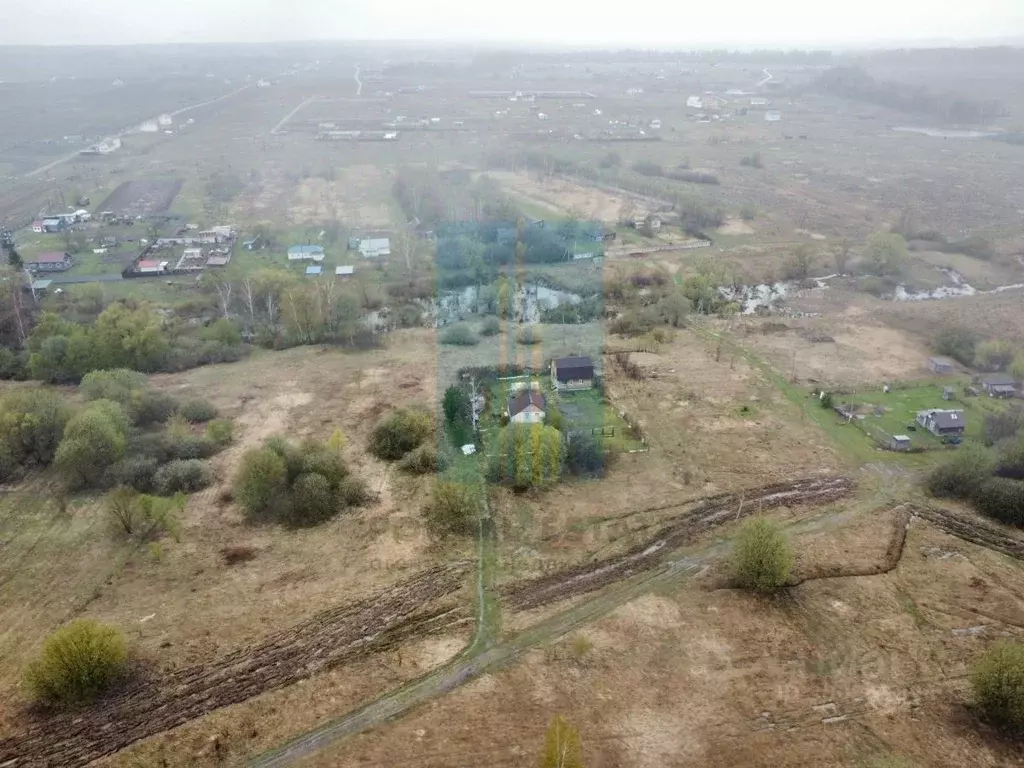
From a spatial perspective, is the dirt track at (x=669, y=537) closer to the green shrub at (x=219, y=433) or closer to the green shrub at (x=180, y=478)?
the green shrub at (x=180, y=478)

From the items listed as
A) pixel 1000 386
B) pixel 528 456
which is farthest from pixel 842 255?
pixel 528 456

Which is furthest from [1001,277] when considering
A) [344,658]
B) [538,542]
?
[344,658]

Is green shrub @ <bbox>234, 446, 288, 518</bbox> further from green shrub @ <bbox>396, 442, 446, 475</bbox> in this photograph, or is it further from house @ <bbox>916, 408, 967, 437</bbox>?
house @ <bbox>916, 408, 967, 437</bbox>

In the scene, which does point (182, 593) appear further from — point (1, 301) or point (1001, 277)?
point (1001, 277)

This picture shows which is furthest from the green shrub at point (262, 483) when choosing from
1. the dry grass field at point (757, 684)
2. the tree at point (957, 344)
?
the tree at point (957, 344)

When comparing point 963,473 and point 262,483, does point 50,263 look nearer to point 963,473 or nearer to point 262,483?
point 262,483
